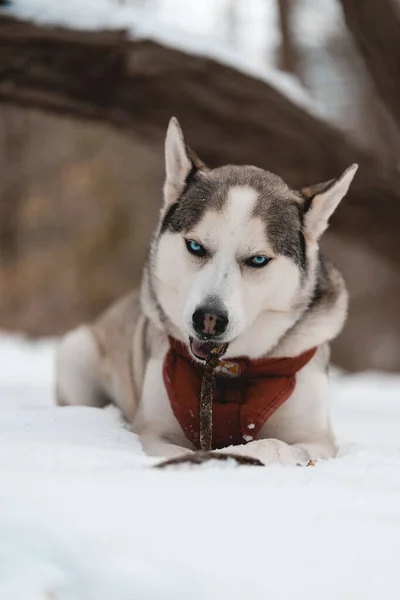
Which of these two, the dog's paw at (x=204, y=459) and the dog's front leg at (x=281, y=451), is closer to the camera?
the dog's paw at (x=204, y=459)

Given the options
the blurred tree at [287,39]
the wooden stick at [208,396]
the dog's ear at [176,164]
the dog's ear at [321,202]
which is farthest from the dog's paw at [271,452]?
the blurred tree at [287,39]

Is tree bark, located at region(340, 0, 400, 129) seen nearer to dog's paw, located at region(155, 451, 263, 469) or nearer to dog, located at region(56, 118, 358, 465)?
dog, located at region(56, 118, 358, 465)

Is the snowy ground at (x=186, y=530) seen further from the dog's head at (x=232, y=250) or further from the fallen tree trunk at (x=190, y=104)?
the fallen tree trunk at (x=190, y=104)

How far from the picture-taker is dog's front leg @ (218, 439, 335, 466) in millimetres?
2648

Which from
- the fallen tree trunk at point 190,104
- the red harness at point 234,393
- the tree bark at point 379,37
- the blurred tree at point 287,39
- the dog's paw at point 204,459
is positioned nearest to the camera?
the dog's paw at point 204,459

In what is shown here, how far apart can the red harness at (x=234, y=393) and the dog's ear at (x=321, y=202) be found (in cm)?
51

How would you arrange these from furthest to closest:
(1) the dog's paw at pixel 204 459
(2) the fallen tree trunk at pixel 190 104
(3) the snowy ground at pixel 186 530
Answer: (2) the fallen tree trunk at pixel 190 104 → (1) the dog's paw at pixel 204 459 → (3) the snowy ground at pixel 186 530

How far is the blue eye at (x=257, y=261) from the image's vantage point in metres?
2.93

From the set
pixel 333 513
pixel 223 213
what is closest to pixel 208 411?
pixel 223 213

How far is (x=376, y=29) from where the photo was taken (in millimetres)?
5730

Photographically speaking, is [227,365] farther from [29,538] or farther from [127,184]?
[127,184]

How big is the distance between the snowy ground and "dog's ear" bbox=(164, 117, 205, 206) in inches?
50.0

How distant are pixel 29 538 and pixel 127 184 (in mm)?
12425

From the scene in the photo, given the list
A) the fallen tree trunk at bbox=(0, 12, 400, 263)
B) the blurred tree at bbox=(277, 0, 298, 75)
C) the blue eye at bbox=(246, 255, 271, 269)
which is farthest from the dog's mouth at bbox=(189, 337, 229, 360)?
the blurred tree at bbox=(277, 0, 298, 75)
